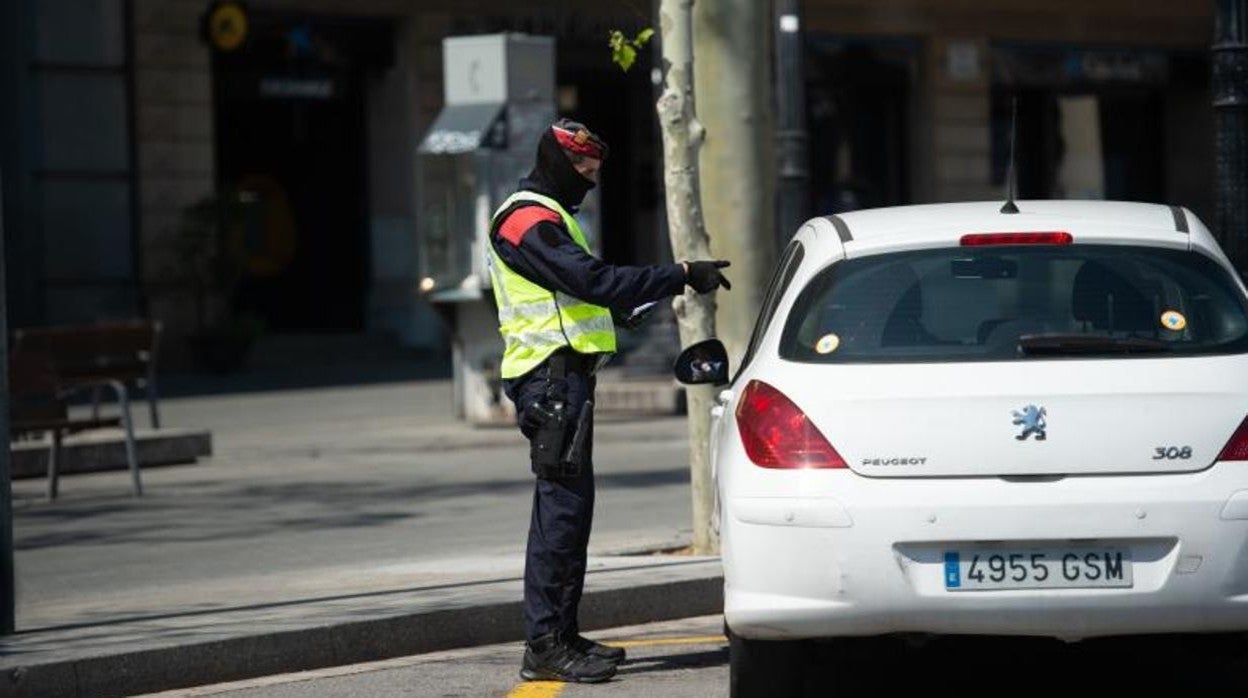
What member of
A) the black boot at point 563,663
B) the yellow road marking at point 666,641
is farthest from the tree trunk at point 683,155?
the black boot at point 563,663

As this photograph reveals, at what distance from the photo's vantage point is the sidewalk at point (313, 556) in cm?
911

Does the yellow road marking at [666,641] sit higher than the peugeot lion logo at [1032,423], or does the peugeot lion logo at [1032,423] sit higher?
the peugeot lion logo at [1032,423]

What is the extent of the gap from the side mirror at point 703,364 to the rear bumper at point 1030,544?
138 centimetres

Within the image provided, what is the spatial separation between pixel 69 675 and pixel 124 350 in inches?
321

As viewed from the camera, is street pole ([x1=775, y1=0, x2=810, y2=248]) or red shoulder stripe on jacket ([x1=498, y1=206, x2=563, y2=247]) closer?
red shoulder stripe on jacket ([x1=498, y1=206, x2=563, y2=247])

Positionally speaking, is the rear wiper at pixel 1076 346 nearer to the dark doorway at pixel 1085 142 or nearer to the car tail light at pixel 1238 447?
the car tail light at pixel 1238 447

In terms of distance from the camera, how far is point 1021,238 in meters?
7.68

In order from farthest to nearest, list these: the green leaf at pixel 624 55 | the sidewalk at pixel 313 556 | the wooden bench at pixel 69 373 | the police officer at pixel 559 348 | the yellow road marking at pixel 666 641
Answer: the wooden bench at pixel 69 373 → the green leaf at pixel 624 55 → the yellow road marking at pixel 666 641 → the sidewalk at pixel 313 556 → the police officer at pixel 559 348

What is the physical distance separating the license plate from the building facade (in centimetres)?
1935

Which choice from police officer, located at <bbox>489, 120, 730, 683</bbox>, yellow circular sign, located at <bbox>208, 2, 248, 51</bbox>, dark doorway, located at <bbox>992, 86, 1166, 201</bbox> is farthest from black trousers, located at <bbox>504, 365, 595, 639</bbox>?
dark doorway, located at <bbox>992, 86, 1166, 201</bbox>

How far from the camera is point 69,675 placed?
337 inches

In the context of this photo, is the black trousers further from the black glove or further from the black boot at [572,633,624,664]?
the black glove

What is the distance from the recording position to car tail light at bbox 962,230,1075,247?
7.68 m

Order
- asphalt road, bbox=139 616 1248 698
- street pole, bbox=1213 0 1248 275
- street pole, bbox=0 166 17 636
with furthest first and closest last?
street pole, bbox=1213 0 1248 275
street pole, bbox=0 166 17 636
asphalt road, bbox=139 616 1248 698
